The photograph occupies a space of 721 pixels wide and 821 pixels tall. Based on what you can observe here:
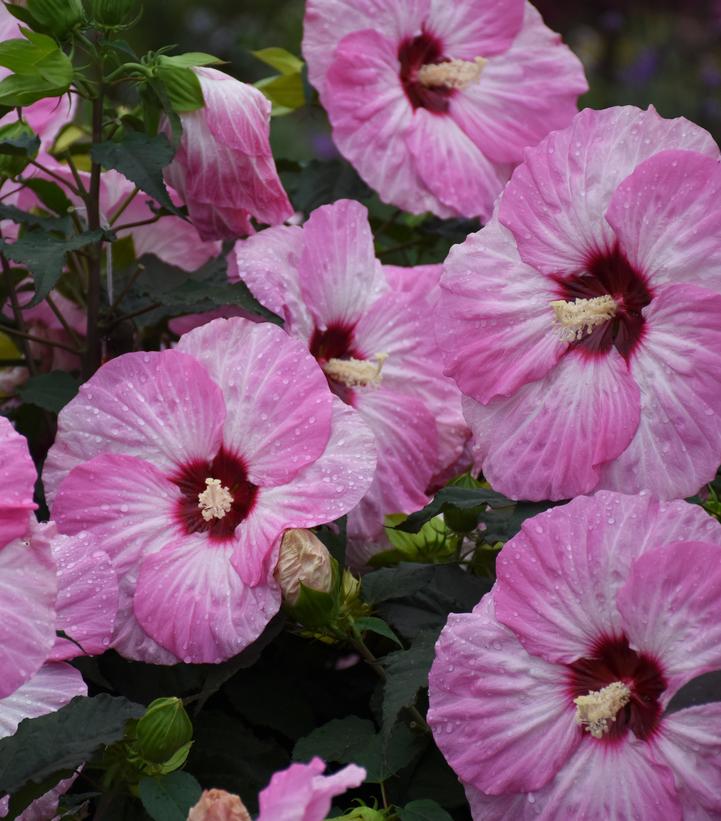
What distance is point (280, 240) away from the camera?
0.95 m

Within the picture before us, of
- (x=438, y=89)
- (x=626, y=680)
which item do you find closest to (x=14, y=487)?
Result: (x=626, y=680)

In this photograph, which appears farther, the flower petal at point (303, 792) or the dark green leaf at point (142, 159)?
the dark green leaf at point (142, 159)

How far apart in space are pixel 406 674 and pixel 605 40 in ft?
16.7

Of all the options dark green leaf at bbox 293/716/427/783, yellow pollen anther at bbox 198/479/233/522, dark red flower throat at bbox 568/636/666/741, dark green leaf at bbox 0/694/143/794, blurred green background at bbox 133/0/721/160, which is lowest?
blurred green background at bbox 133/0/721/160

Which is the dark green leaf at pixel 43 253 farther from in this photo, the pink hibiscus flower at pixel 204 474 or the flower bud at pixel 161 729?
the flower bud at pixel 161 729

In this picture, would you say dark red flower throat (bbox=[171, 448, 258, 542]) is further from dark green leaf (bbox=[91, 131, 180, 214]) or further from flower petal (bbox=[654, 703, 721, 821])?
flower petal (bbox=[654, 703, 721, 821])

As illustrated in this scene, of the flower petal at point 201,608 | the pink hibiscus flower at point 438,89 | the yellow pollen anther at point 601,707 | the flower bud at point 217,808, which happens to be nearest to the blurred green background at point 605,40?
the pink hibiscus flower at point 438,89

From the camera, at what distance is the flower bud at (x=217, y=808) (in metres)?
0.60

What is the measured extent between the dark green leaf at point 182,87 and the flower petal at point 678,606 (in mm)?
444

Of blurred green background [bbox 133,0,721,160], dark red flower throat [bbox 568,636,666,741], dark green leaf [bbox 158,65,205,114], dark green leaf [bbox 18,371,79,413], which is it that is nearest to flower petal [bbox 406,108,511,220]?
dark green leaf [bbox 158,65,205,114]

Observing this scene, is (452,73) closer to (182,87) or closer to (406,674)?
(182,87)

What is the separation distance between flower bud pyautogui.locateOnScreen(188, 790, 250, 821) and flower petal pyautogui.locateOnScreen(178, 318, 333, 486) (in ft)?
0.83

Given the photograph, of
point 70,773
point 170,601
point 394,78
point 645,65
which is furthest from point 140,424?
point 645,65

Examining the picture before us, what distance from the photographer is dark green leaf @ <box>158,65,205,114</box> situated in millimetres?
896
